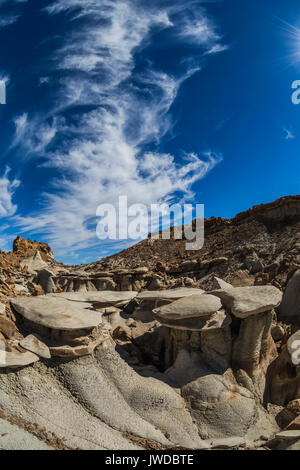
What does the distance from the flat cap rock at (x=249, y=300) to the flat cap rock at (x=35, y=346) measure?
10.8 ft

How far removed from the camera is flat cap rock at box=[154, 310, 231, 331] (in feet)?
17.9

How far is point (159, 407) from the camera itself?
4707 mm

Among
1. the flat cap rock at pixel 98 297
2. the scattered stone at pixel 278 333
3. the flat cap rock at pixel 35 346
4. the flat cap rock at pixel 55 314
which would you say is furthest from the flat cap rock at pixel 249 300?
the flat cap rock at pixel 98 297

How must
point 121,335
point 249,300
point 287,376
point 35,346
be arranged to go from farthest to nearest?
point 121,335 < point 249,300 < point 287,376 < point 35,346

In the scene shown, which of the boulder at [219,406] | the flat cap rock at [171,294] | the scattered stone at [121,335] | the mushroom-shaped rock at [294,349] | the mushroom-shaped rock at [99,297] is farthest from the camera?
the mushroom-shaped rock at [99,297]

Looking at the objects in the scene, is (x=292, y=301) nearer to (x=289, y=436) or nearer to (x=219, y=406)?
(x=219, y=406)

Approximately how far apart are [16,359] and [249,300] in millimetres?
4028

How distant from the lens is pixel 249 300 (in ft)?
18.2

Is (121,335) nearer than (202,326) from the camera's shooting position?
No

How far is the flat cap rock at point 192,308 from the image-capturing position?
17.6 ft

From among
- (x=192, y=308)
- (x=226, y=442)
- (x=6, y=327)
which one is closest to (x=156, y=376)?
(x=192, y=308)

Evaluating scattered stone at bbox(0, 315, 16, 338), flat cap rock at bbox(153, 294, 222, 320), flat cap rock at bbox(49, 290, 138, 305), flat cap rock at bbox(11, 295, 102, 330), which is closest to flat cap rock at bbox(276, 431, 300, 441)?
flat cap rock at bbox(153, 294, 222, 320)

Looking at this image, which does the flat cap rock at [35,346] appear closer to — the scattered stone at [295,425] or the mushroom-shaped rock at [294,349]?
the scattered stone at [295,425]
